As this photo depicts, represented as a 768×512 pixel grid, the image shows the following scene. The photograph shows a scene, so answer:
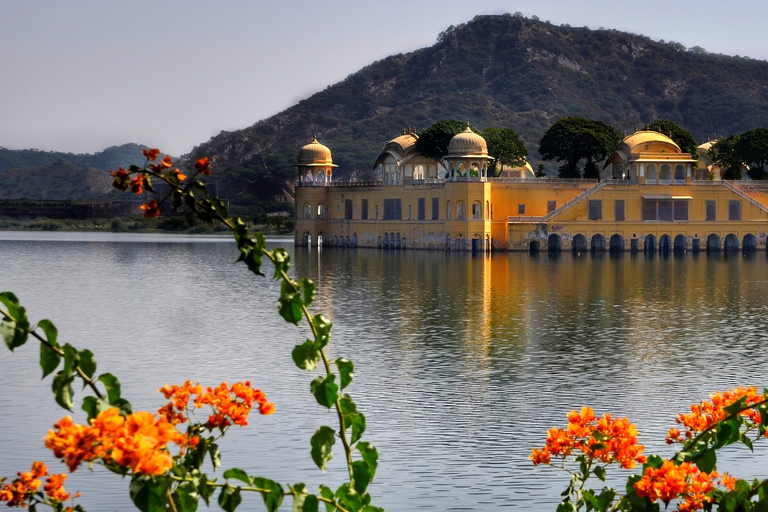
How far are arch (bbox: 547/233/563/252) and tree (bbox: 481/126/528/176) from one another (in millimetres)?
9788

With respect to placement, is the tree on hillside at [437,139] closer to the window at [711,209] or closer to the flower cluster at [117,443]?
the window at [711,209]

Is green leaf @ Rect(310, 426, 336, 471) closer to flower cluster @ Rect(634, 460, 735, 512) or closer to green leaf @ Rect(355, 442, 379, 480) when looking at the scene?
green leaf @ Rect(355, 442, 379, 480)

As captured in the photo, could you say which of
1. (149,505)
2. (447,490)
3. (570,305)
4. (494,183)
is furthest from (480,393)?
(494,183)

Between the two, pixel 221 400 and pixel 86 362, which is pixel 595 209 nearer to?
pixel 221 400

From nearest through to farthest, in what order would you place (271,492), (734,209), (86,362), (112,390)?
(86,362)
(112,390)
(271,492)
(734,209)

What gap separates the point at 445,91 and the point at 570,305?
382 feet

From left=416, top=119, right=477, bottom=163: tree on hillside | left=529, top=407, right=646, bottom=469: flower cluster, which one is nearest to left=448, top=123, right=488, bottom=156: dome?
left=416, top=119, right=477, bottom=163: tree on hillside

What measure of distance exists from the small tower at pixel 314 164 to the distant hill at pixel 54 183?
345ft

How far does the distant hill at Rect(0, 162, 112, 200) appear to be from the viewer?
6841 inches

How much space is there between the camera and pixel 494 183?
60.8 metres

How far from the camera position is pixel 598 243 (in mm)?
62688

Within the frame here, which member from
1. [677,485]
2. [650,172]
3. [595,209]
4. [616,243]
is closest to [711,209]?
[650,172]

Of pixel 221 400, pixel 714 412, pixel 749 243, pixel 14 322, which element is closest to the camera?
pixel 14 322

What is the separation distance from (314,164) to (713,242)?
21398 millimetres
